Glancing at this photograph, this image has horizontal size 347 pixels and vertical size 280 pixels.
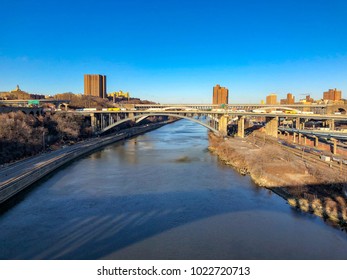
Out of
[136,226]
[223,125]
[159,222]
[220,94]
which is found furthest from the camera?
[220,94]

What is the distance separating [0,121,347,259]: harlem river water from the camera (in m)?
9.17

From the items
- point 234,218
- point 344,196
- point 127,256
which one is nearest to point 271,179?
point 344,196

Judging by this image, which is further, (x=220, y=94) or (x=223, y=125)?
(x=220, y=94)

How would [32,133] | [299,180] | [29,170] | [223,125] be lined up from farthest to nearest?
1. [223,125]
2. [32,133]
3. [29,170]
4. [299,180]

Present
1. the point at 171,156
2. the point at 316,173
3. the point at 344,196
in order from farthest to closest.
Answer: the point at 171,156 < the point at 316,173 < the point at 344,196

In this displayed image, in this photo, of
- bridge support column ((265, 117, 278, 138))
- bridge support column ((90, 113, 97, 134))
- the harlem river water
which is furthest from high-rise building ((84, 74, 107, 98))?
the harlem river water

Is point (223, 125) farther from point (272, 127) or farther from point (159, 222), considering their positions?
point (159, 222)

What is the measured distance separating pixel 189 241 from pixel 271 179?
831 cm

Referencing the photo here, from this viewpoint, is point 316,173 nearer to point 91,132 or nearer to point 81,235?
point 81,235

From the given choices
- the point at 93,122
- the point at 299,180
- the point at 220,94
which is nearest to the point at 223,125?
the point at 93,122

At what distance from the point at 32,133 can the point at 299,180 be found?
838 inches

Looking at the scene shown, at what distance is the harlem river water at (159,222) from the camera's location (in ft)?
30.1

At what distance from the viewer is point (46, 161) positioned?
1995cm

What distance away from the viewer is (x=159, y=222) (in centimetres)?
1133
